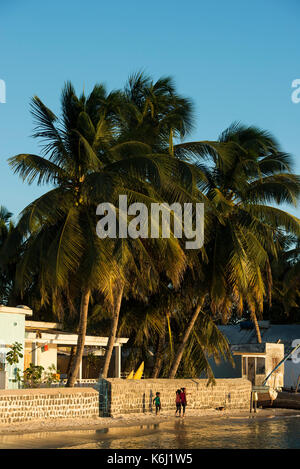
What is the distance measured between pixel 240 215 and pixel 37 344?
9408 mm

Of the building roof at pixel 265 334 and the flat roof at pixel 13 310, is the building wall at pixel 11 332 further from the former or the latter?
the building roof at pixel 265 334

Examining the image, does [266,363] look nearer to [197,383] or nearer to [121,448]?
[197,383]

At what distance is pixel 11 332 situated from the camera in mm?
23719

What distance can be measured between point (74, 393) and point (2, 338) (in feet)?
10.5

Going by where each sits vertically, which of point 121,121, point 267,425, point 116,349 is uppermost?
point 121,121

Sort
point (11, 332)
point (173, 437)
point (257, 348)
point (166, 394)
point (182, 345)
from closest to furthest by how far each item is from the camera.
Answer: point (173, 437), point (11, 332), point (166, 394), point (182, 345), point (257, 348)

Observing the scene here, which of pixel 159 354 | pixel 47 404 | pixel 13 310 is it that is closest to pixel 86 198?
pixel 13 310

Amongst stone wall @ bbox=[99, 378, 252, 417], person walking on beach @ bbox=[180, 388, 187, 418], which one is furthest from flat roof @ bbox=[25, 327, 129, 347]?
person walking on beach @ bbox=[180, 388, 187, 418]

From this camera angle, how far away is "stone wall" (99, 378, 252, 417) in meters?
23.5

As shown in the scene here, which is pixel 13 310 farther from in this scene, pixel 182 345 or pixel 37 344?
pixel 182 345

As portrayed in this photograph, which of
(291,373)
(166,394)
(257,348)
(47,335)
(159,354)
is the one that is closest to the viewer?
(47,335)

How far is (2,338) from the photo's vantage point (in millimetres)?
23422
